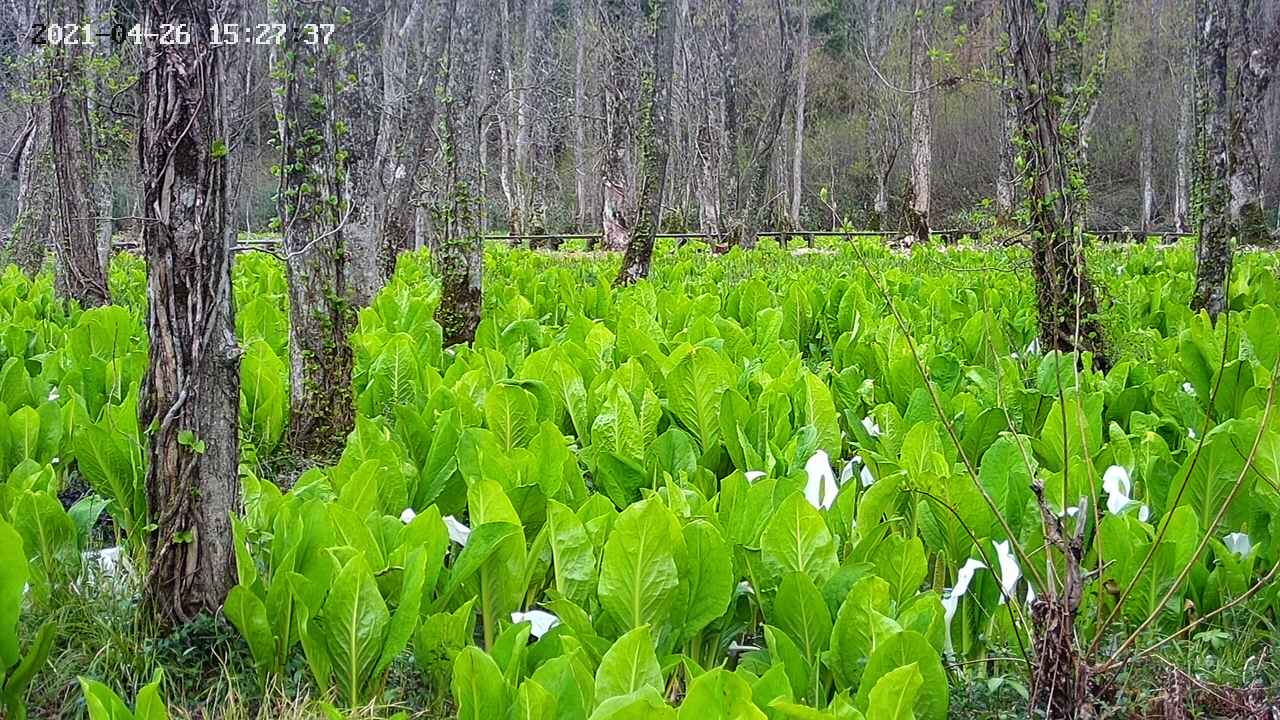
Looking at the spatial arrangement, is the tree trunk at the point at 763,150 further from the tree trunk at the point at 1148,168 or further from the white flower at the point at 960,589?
the tree trunk at the point at 1148,168

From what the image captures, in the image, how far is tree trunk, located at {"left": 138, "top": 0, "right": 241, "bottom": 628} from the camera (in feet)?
8.09

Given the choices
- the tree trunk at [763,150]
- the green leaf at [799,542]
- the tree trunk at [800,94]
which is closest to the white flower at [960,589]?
the green leaf at [799,542]

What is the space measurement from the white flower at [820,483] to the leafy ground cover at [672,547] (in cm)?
2

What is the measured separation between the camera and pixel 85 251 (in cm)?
765

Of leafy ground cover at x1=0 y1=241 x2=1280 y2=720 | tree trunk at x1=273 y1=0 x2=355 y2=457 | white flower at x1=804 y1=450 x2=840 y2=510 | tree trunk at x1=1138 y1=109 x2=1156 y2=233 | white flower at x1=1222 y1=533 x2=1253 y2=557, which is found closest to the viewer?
leafy ground cover at x1=0 y1=241 x2=1280 y2=720

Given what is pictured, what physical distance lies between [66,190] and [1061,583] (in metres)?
7.09

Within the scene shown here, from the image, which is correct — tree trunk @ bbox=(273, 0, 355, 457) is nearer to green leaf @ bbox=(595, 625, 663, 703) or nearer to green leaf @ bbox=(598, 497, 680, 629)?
green leaf @ bbox=(598, 497, 680, 629)

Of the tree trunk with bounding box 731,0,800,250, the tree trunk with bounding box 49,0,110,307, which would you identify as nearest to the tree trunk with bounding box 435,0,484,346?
the tree trunk with bounding box 49,0,110,307

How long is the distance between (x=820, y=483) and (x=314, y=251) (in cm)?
269

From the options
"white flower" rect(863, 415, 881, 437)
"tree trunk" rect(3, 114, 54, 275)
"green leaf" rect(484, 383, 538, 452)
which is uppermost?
"tree trunk" rect(3, 114, 54, 275)

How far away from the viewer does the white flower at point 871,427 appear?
3.97 meters

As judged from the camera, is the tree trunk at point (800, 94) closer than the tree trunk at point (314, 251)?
No

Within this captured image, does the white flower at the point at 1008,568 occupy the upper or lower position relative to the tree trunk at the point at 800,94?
lower

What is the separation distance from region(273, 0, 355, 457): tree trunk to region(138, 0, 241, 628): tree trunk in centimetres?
213
